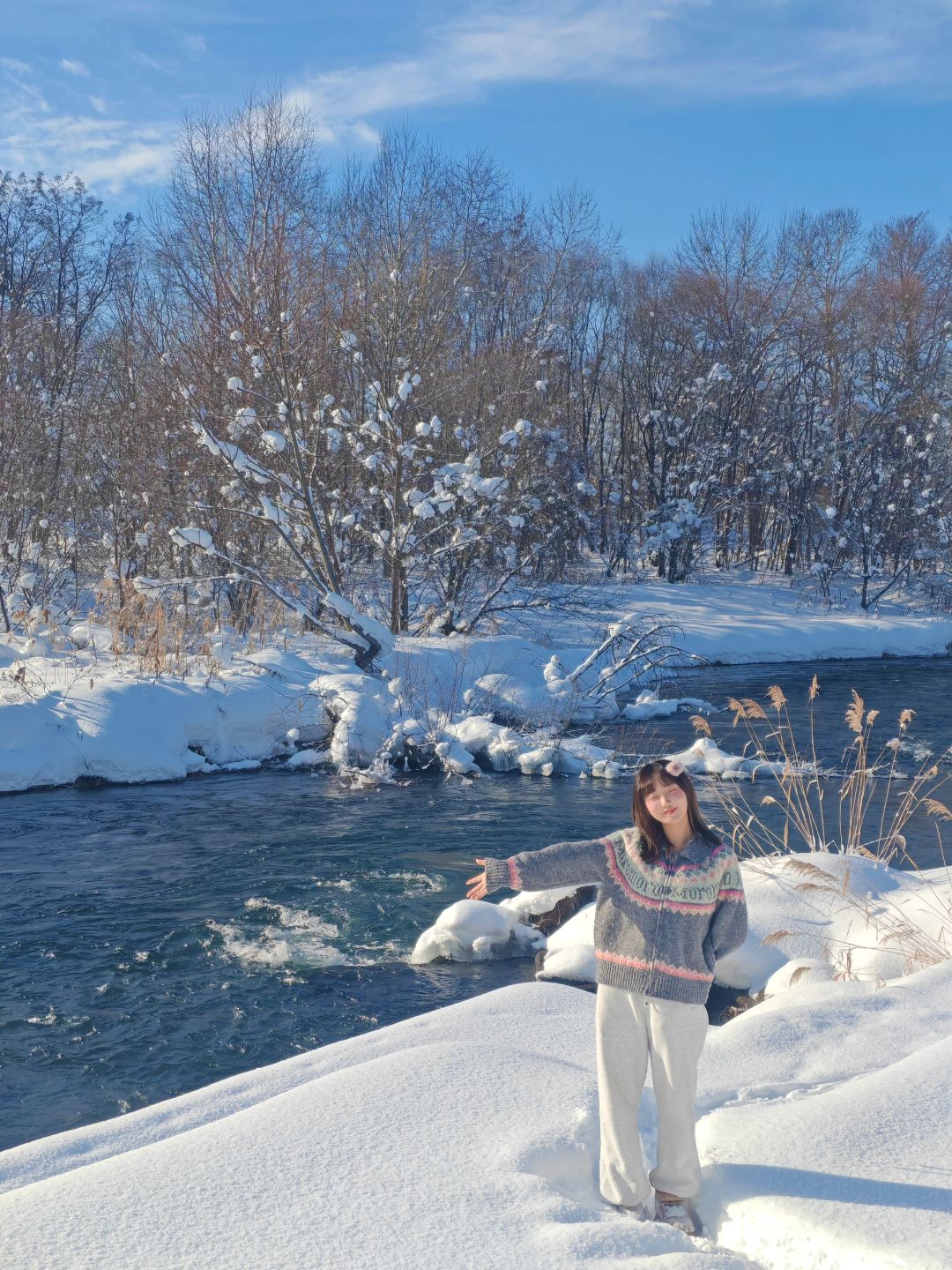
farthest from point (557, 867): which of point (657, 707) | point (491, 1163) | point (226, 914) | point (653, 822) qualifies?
point (657, 707)

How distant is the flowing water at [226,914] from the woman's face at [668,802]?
10.1 feet

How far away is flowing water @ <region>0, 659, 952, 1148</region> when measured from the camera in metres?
5.59

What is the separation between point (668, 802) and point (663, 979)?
1.79ft

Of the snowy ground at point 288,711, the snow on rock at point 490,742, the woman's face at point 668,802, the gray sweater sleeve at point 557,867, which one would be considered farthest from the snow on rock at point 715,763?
the woman's face at point 668,802

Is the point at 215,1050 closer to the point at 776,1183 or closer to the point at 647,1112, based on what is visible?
the point at 647,1112

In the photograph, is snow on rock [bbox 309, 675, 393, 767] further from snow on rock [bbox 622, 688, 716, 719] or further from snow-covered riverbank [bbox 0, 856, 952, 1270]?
snow-covered riverbank [bbox 0, 856, 952, 1270]

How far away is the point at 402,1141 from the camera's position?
3477mm

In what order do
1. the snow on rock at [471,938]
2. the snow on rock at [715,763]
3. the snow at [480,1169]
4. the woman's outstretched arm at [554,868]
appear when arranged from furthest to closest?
1. the snow on rock at [715,763]
2. the snow on rock at [471,938]
3. the woman's outstretched arm at [554,868]
4. the snow at [480,1169]

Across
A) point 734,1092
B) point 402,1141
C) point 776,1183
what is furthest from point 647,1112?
point 402,1141

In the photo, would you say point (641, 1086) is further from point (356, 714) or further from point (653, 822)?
point (356, 714)

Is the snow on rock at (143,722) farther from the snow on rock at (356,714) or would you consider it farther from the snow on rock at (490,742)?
the snow on rock at (490,742)

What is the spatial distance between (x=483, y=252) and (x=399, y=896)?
81.7 ft

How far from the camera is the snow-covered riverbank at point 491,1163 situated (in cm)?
292

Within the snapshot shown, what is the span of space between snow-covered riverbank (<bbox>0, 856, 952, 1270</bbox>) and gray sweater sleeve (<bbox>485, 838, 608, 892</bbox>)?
850 mm
